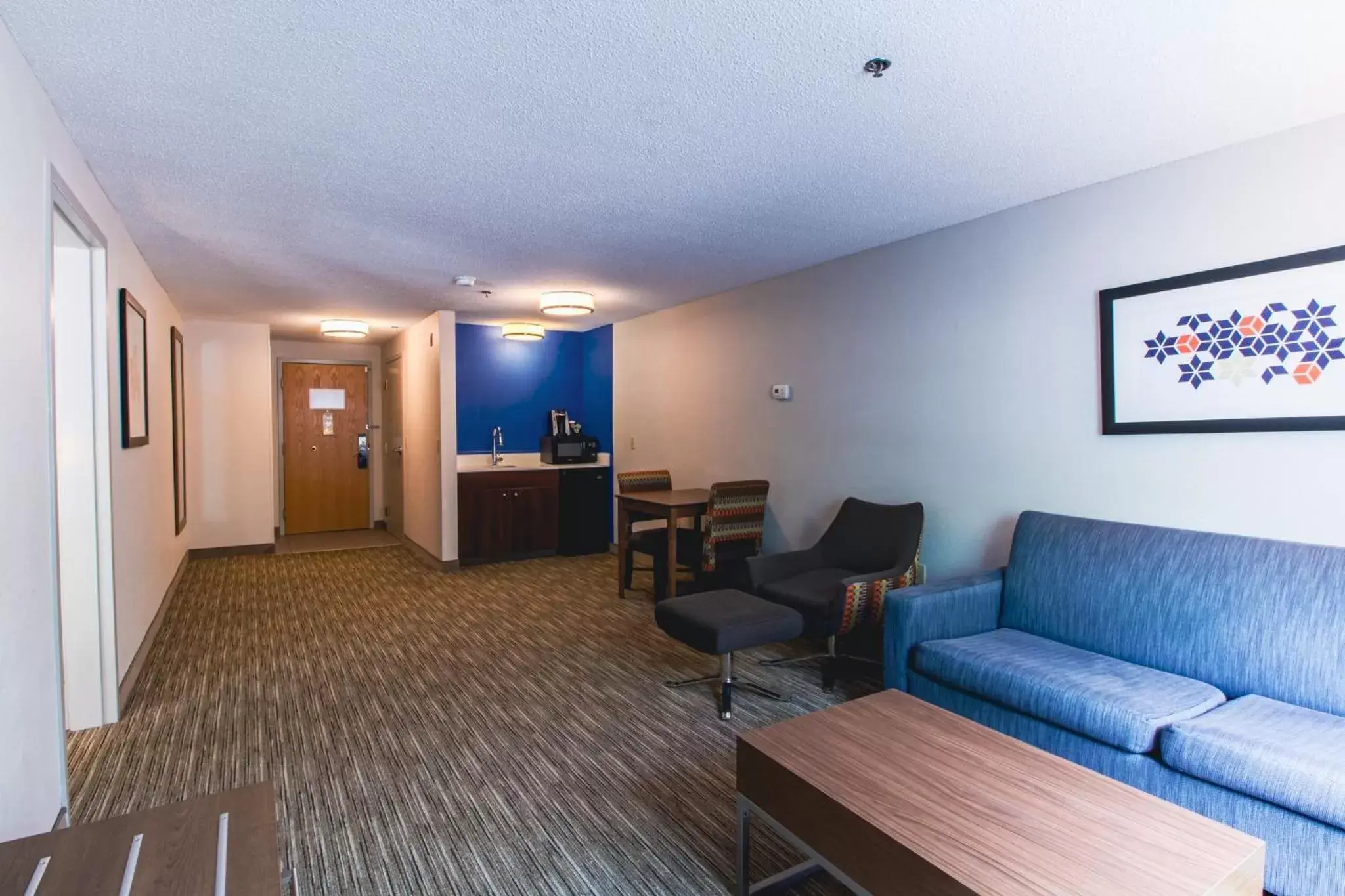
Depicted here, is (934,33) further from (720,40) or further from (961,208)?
(961,208)

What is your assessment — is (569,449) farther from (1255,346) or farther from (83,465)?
(1255,346)

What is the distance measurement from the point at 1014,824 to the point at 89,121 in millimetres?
3439

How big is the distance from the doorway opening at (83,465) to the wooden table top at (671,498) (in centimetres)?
297

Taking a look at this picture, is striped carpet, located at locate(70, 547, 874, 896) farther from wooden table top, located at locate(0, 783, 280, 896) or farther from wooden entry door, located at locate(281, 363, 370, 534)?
wooden entry door, located at locate(281, 363, 370, 534)

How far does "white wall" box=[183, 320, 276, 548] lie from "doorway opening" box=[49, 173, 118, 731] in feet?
13.5

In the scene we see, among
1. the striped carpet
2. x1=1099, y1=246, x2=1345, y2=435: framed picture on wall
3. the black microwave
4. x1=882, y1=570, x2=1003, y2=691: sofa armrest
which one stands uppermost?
x1=1099, y1=246, x2=1345, y2=435: framed picture on wall

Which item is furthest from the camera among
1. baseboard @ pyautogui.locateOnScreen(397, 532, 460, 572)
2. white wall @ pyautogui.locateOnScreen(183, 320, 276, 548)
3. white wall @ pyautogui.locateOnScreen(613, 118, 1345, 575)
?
white wall @ pyautogui.locateOnScreen(183, 320, 276, 548)

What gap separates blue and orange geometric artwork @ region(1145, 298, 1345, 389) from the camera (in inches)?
92.8

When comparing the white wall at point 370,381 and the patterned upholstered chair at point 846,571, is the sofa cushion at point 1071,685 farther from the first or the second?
the white wall at point 370,381

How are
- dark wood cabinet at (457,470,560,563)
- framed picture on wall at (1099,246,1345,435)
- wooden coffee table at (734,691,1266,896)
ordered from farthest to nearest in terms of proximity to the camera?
dark wood cabinet at (457,470,560,563)
framed picture on wall at (1099,246,1345,435)
wooden coffee table at (734,691,1266,896)

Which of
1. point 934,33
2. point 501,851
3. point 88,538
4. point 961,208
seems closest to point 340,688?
point 88,538

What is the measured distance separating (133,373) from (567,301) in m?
2.65

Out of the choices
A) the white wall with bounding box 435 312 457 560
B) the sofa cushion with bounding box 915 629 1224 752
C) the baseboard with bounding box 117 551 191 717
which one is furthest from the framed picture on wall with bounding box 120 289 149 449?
the sofa cushion with bounding box 915 629 1224 752

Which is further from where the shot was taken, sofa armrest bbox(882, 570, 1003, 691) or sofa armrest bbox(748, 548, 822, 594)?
sofa armrest bbox(748, 548, 822, 594)
